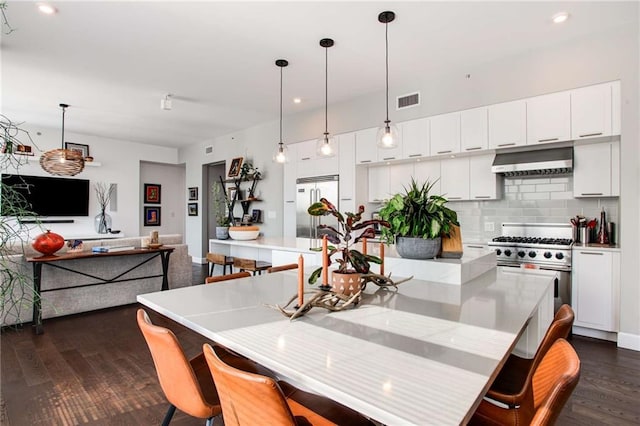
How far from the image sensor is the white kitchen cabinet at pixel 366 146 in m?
4.96

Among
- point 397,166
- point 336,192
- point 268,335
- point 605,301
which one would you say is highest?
point 397,166

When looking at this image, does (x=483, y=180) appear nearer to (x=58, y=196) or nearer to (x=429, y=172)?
(x=429, y=172)

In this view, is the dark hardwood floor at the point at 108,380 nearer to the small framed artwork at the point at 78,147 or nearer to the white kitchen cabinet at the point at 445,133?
the white kitchen cabinet at the point at 445,133

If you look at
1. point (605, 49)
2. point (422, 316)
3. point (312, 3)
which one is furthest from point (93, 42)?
point (605, 49)

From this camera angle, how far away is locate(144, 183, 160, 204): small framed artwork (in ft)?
29.7

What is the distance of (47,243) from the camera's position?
3.68m

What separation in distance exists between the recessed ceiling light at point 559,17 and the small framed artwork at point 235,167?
5.49 meters

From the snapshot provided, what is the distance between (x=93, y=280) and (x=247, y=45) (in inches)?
134

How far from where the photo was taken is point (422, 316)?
135 centimetres

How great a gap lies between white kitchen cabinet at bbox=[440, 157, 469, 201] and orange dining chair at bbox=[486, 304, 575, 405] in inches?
118

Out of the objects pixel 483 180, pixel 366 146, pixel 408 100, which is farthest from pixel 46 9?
pixel 483 180

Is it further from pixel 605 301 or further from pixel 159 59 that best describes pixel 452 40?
pixel 159 59

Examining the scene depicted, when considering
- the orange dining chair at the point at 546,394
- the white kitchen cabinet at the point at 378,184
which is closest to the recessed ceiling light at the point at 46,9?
the white kitchen cabinet at the point at 378,184

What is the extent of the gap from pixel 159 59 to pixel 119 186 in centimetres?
530
